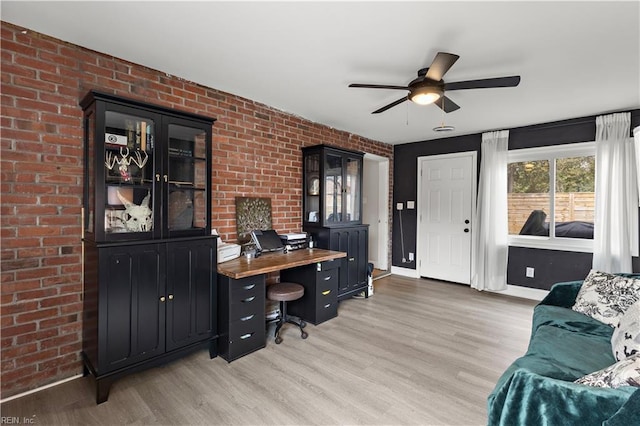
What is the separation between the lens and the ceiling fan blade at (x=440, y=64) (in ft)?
6.14

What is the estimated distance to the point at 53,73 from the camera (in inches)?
82.0

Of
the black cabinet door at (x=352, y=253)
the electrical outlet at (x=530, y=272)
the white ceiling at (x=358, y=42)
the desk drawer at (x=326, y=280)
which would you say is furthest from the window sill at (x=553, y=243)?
the desk drawer at (x=326, y=280)

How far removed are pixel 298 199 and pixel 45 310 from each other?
2.62 m

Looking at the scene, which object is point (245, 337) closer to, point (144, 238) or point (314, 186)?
point (144, 238)

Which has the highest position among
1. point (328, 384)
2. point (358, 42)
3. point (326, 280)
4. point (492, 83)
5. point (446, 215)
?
point (358, 42)

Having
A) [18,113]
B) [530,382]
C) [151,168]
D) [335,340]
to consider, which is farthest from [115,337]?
[530,382]

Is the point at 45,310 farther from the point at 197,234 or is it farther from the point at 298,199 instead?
the point at 298,199

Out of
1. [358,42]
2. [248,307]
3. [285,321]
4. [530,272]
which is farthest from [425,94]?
[530,272]

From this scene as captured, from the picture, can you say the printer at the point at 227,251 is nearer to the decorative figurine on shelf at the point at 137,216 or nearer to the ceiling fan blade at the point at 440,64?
the decorative figurine on shelf at the point at 137,216

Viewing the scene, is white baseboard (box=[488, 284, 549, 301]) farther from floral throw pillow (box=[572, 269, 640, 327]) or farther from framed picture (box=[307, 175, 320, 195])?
framed picture (box=[307, 175, 320, 195])

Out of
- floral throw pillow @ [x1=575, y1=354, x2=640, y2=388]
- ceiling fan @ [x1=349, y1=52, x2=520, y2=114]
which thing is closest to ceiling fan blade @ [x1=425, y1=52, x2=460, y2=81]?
ceiling fan @ [x1=349, y1=52, x2=520, y2=114]

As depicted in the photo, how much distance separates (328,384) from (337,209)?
227 cm

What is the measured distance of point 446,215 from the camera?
5109 mm

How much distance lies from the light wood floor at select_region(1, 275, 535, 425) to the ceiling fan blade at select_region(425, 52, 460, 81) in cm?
224
